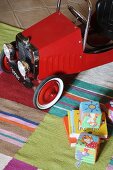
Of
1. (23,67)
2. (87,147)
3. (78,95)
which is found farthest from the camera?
(78,95)

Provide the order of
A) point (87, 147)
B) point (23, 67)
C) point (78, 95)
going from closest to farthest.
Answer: point (87, 147)
point (23, 67)
point (78, 95)

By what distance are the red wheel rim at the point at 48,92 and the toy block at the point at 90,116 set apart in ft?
0.65

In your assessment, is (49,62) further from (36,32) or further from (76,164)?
(76,164)

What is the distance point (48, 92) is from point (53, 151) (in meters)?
0.27

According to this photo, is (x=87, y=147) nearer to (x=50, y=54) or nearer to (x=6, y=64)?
(x=50, y=54)

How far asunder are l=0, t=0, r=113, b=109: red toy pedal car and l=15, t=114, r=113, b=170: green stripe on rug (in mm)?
134

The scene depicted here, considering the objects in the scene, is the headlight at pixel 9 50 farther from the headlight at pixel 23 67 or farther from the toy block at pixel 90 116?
the toy block at pixel 90 116

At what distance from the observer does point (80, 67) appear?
4.82 feet

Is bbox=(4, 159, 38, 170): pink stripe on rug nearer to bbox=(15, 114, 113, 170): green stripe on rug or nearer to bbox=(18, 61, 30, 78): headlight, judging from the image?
bbox=(15, 114, 113, 170): green stripe on rug

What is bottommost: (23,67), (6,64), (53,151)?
(53,151)

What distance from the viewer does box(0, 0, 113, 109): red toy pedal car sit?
51.9 inches

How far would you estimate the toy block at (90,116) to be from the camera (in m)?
1.19

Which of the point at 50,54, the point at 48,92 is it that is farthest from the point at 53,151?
the point at 50,54

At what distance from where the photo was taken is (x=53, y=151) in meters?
1.22
